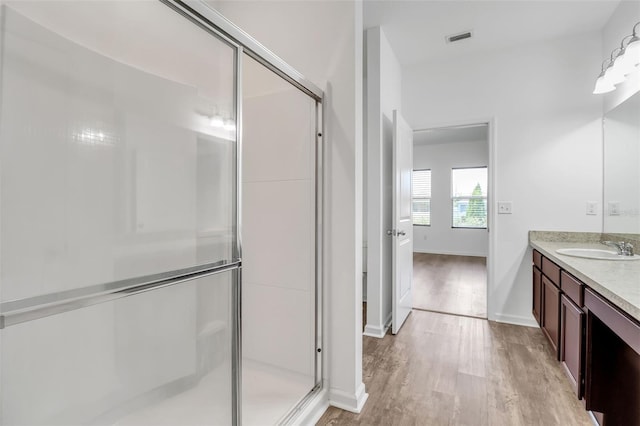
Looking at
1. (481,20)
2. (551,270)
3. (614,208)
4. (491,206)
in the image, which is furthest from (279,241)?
(614,208)

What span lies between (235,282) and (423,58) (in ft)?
10.2

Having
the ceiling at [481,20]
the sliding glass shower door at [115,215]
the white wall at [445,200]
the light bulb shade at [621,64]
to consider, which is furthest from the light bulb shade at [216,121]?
the white wall at [445,200]

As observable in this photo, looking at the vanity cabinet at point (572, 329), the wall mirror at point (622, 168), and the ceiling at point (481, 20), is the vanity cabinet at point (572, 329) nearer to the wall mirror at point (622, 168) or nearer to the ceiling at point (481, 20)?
the wall mirror at point (622, 168)

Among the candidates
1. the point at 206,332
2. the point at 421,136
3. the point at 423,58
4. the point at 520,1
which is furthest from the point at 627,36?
the point at 421,136

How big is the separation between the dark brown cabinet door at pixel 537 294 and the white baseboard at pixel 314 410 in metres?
1.96

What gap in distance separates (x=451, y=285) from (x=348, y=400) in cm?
329

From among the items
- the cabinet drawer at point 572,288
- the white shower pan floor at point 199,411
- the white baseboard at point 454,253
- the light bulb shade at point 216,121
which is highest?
the light bulb shade at point 216,121

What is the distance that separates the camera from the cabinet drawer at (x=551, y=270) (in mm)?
2074

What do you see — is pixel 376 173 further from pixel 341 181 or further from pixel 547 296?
pixel 547 296

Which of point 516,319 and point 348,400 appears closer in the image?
point 348,400

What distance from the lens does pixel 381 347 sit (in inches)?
101

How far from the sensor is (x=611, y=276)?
150cm

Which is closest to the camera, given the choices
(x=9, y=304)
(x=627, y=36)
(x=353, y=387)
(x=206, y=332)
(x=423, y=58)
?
(x=9, y=304)

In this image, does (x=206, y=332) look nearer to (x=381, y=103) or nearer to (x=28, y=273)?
(x=28, y=273)
